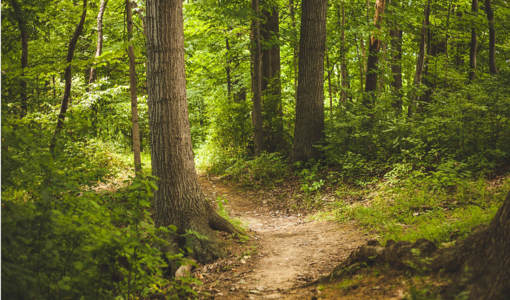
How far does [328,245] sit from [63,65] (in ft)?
21.5

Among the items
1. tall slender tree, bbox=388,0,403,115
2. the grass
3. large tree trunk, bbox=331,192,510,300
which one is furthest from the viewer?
tall slender tree, bbox=388,0,403,115

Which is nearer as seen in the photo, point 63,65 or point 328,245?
point 328,245

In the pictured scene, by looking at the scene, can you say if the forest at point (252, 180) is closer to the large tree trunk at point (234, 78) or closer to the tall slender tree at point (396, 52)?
the tall slender tree at point (396, 52)

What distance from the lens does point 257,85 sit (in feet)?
37.3

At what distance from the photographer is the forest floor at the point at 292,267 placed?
11.7 feet

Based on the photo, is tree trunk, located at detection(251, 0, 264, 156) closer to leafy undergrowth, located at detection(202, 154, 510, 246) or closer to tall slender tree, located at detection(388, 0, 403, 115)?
leafy undergrowth, located at detection(202, 154, 510, 246)

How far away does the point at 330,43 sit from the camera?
12.3m

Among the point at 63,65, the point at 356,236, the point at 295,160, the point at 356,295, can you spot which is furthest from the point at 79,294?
the point at 295,160

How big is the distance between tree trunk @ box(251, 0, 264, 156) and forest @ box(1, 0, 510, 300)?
111mm

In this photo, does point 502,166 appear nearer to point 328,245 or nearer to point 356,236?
point 356,236

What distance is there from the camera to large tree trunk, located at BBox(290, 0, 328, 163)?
9922 mm

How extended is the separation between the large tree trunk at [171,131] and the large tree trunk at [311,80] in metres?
5.44

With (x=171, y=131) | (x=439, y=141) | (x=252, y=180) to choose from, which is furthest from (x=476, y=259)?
(x=252, y=180)

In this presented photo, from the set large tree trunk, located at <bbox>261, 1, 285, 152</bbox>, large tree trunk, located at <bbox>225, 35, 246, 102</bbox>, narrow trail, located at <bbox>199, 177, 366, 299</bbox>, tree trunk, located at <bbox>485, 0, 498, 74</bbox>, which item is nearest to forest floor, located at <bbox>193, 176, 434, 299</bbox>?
narrow trail, located at <bbox>199, 177, 366, 299</bbox>
